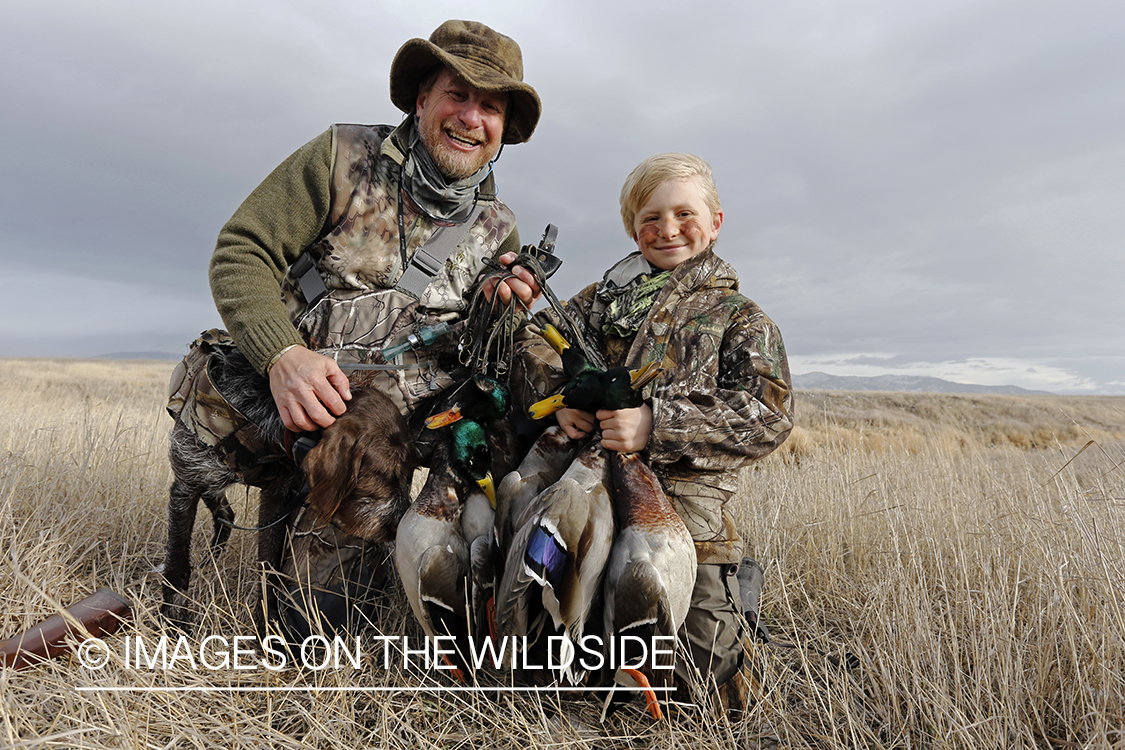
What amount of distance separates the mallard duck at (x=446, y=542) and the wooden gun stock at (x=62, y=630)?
71.3 inches

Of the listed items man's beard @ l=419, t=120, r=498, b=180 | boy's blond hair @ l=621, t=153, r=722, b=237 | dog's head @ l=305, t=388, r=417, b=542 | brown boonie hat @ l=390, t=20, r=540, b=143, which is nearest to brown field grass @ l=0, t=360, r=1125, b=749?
dog's head @ l=305, t=388, r=417, b=542

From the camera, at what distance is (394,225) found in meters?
3.80

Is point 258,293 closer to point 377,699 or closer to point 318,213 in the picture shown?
point 318,213

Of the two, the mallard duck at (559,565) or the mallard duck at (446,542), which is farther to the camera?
the mallard duck at (446,542)

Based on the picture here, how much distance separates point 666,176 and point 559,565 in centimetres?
204

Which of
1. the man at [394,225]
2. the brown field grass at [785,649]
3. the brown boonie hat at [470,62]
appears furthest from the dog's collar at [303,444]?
the brown boonie hat at [470,62]

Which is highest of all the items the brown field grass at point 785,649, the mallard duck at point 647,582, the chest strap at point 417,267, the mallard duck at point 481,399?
the chest strap at point 417,267

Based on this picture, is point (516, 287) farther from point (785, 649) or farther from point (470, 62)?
point (785, 649)

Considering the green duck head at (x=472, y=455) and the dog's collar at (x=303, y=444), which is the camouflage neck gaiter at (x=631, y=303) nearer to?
the green duck head at (x=472, y=455)

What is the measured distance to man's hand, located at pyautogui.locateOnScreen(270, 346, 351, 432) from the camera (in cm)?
301

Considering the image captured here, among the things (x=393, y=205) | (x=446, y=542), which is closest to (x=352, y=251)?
(x=393, y=205)

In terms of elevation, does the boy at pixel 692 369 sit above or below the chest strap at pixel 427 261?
below

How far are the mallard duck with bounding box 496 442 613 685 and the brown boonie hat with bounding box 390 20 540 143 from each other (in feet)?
8.05

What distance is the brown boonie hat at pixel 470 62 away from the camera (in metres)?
3.54
